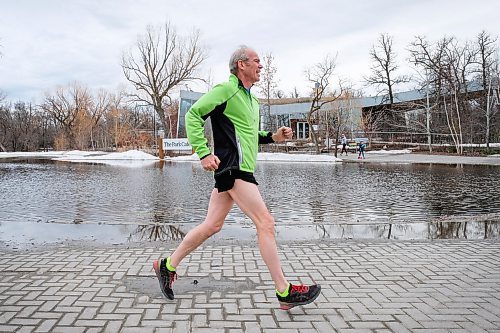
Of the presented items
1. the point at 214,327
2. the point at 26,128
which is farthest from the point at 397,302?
the point at 26,128

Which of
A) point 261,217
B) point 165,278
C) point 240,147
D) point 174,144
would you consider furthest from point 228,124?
point 174,144

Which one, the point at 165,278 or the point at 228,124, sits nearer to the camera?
the point at 228,124

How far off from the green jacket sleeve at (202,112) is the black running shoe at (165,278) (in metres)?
0.97

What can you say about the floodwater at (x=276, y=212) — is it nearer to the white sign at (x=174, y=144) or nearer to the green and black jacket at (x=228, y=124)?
the green and black jacket at (x=228, y=124)

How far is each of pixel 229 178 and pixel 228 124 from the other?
1.28ft

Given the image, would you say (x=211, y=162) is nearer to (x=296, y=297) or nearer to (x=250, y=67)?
(x=250, y=67)

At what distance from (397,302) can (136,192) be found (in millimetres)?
8996

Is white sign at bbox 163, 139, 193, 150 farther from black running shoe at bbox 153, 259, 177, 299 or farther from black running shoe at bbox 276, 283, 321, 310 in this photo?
black running shoe at bbox 276, 283, 321, 310

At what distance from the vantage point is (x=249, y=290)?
3445 mm

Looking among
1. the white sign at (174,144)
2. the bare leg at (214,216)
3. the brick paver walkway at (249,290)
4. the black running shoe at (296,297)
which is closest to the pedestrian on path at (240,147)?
the black running shoe at (296,297)

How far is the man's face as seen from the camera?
Answer: 3.10m

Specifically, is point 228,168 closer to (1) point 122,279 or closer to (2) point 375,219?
(1) point 122,279

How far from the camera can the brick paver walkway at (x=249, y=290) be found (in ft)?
9.21

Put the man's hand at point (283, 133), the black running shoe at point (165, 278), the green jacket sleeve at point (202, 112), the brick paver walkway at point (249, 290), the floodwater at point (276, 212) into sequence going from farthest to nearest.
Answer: the floodwater at point (276, 212), the man's hand at point (283, 133), the black running shoe at point (165, 278), the green jacket sleeve at point (202, 112), the brick paver walkway at point (249, 290)
